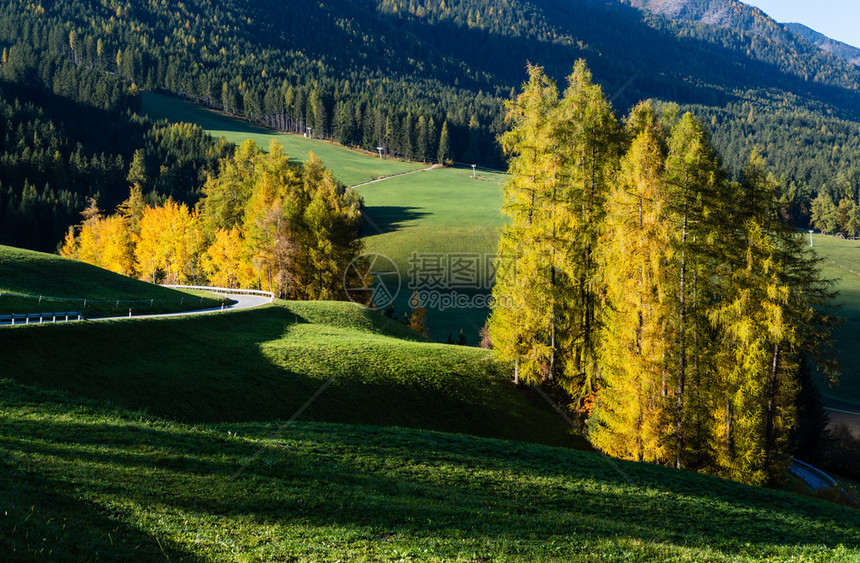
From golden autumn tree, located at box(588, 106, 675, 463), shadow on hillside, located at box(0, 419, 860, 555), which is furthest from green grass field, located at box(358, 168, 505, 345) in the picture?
shadow on hillside, located at box(0, 419, 860, 555)

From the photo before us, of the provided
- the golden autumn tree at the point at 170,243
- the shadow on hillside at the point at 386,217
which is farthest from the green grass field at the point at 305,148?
the golden autumn tree at the point at 170,243

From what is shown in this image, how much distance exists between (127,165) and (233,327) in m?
150

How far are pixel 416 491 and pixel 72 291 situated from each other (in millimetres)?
33653

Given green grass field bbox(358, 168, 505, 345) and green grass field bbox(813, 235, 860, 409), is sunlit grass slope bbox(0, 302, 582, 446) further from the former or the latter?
green grass field bbox(358, 168, 505, 345)

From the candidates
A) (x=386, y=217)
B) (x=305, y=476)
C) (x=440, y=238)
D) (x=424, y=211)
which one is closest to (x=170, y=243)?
(x=440, y=238)

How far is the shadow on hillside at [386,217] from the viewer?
11762 centimetres

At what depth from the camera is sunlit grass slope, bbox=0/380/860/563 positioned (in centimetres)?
948

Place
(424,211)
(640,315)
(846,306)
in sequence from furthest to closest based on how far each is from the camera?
(424,211)
(846,306)
(640,315)

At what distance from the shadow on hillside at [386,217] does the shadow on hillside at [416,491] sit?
3919 inches

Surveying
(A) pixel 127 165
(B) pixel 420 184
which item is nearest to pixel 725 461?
(B) pixel 420 184

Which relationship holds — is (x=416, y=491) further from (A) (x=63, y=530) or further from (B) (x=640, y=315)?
(B) (x=640, y=315)

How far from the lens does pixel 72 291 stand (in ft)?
119

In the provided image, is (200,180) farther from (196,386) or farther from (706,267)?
(706,267)

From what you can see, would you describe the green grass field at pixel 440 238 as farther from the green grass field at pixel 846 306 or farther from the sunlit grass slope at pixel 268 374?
the green grass field at pixel 846 306
